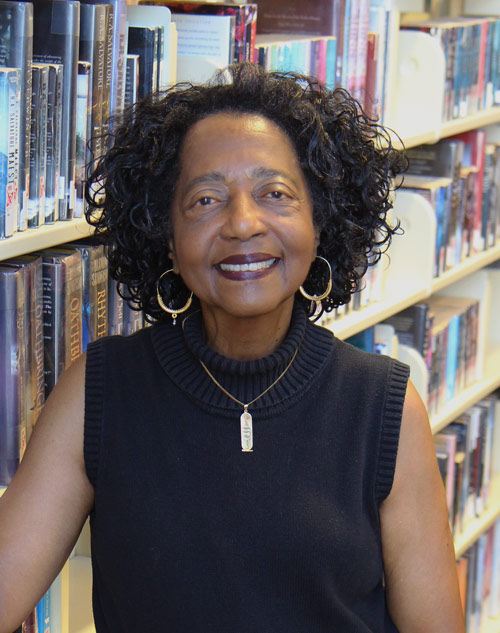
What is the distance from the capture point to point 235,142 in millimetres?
1171

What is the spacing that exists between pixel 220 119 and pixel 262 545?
0.50m

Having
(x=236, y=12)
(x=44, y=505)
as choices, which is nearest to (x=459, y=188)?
(x=236, y=12)

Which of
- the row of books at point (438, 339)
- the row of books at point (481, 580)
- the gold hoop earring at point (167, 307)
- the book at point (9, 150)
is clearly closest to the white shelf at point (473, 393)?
the row of books at point (438, 339)

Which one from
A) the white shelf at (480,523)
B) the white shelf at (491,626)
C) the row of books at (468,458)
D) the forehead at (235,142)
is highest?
the forehead at (235,142)

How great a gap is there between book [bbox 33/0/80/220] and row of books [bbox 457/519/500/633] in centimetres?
176

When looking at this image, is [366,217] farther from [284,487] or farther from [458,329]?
[458,329]

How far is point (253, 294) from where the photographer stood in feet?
3.79

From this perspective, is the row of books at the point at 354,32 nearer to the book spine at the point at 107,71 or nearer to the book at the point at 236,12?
the book at the point at 236,12

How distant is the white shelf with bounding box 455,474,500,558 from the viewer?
2.52 metres

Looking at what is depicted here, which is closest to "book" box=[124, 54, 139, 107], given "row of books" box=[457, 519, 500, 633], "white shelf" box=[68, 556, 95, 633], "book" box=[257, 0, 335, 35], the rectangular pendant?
the rectangular pendant

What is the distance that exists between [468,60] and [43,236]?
1.45 metres

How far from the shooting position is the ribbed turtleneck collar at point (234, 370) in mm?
1227

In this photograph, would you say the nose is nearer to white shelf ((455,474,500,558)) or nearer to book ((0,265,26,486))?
book ((0,265,26,486))

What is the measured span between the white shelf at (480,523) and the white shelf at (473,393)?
286 mm
